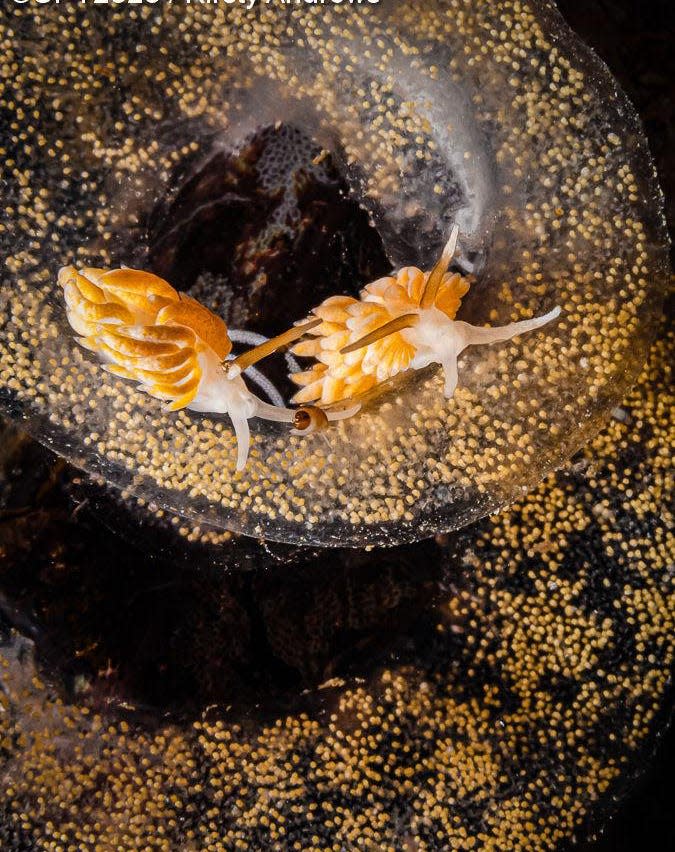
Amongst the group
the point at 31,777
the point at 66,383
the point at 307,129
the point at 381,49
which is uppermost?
the point at 381,49

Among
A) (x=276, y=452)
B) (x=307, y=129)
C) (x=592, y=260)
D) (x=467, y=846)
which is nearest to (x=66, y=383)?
(x=276, y=452)

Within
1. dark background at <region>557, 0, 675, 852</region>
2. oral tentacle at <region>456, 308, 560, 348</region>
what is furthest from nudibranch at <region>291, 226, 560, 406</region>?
dark background at <region>557, 0, 675, 852</region>

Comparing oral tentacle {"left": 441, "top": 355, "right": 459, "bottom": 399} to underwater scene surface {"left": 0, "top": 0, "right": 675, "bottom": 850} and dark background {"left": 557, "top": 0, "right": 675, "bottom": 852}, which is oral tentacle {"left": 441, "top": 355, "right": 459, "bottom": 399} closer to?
underwater scene surface {"left": 0, "top": 0, "right": 675, "bottom": 850}

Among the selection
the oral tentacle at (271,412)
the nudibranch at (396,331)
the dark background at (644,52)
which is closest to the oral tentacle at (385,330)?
the nudibranch at (396,331)

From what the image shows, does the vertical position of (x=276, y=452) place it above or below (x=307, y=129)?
below

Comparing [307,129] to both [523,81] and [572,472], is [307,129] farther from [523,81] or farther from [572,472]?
[572,472]
